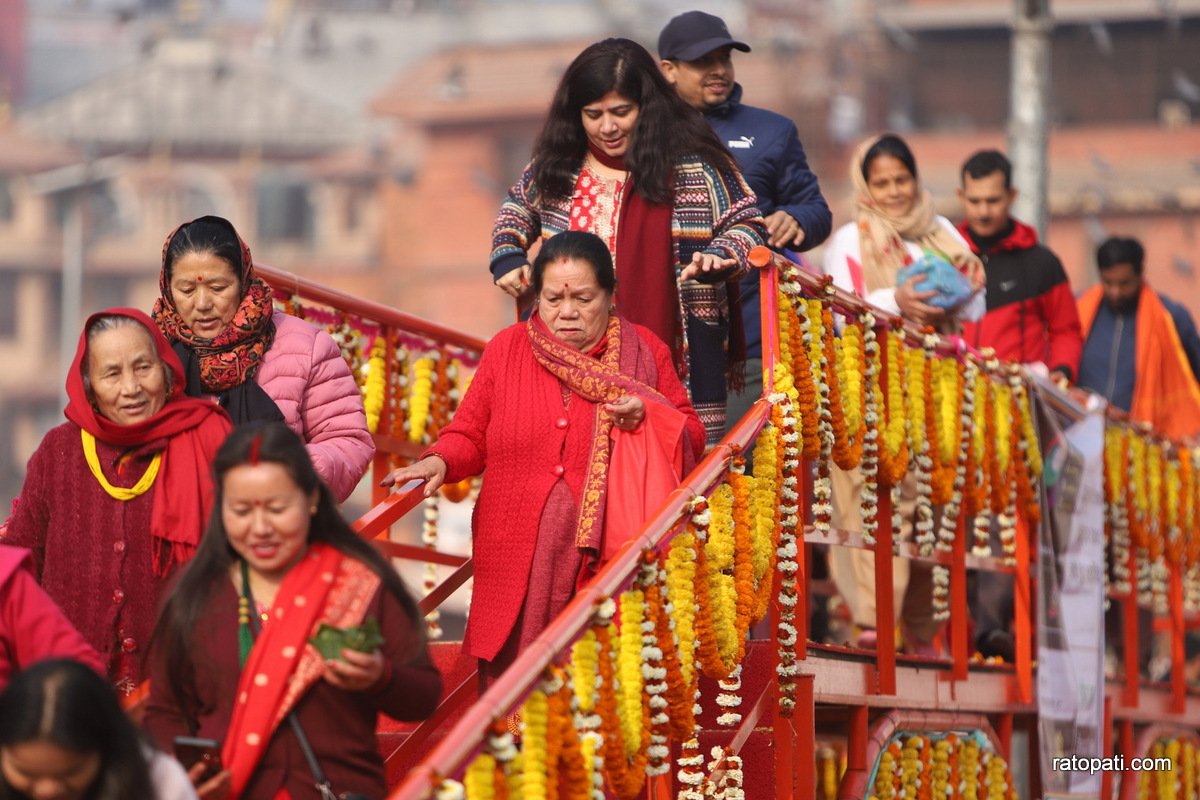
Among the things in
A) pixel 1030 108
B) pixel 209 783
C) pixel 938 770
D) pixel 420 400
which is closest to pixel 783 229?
pixel 420 400

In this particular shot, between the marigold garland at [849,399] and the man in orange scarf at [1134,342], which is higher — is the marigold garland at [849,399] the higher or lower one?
the lower one

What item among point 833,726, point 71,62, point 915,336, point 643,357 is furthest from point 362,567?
point 71,62

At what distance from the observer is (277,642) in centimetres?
462

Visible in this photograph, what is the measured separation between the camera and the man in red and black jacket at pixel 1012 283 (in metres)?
10.2

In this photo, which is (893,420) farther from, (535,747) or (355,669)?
(355,669)

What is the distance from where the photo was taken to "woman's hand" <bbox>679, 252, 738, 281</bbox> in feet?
21.9

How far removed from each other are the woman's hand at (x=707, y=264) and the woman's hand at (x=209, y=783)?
263 cm

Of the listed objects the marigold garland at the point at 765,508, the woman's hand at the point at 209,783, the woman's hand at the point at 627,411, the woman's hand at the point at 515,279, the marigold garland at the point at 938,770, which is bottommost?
the marigold garland at the point at 938,770

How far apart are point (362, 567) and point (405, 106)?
46.7m

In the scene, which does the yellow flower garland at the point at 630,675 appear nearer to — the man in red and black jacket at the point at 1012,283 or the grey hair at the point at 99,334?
the grey hair at the point at 99,334

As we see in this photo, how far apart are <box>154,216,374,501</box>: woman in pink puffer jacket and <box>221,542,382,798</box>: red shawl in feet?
3.99

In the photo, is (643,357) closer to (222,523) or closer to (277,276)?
(222,523)

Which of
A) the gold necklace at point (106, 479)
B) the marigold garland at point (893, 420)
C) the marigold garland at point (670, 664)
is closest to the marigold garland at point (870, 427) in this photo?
the marigold garland at point (893, 420)

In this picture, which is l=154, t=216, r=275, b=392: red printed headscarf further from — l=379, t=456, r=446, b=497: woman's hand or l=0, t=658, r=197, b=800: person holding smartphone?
l=0, t=658, r=197, b=800: person holding smartphone
